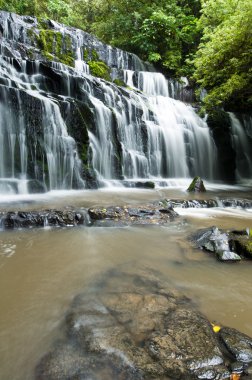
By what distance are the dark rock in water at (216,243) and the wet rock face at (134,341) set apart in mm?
1315

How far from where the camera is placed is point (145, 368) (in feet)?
5.49

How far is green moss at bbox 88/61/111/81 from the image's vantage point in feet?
49.8

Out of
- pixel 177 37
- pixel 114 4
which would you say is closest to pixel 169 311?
pixel 177 37

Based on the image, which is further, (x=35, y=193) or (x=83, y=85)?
(x=83, y=85)

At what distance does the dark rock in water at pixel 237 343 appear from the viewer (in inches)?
69.6

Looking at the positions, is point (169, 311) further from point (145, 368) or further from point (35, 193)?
point (35, 193)

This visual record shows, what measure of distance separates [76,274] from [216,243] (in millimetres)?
2107

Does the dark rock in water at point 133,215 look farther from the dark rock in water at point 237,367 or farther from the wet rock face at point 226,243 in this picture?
the dark rock in water at point 237,367

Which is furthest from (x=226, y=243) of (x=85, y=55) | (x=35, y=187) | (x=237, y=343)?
(x=85, y=55)

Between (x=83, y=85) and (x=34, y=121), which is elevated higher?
(x=83, y=85)

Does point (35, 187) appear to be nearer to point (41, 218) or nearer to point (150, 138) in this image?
point (41, 218)

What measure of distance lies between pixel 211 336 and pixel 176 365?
406mm

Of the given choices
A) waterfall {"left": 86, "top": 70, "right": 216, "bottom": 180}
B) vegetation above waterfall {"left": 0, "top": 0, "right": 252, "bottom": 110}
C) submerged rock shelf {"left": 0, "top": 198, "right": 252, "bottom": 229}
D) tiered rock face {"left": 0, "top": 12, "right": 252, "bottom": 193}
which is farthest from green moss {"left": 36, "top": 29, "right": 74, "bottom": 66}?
submerged rock shelf {"left": 0, "top": 198, "right": 252, "bottom": 229}

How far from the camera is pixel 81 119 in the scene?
9.67 metres
